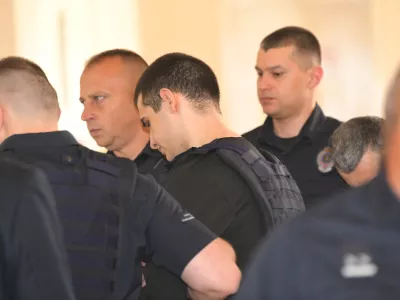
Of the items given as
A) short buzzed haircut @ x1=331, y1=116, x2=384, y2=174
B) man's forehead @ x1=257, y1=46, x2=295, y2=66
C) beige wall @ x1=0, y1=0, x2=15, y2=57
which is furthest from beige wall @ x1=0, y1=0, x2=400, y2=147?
short buzzed haircut @ x1=331, y1=116, x2=384, y2=174

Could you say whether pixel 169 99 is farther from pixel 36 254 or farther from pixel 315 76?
pixel 315 76

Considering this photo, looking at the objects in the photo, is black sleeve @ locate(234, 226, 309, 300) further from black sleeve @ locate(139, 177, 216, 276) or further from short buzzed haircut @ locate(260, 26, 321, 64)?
short buzzed haircut @ locate(260, 26, 321, 64)

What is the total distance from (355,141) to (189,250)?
78 cm

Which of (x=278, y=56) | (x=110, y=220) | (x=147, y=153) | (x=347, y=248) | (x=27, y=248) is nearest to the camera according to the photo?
(x=347, y=248)

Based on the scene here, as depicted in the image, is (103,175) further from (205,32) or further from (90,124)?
(205,32)

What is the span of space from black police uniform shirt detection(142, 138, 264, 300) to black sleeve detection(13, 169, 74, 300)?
0.51 metres

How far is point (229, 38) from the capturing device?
5.06 metres

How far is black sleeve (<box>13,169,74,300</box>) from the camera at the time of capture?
162 centimetres

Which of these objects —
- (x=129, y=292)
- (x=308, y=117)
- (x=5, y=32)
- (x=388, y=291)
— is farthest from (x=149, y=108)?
(x=5, y=32)

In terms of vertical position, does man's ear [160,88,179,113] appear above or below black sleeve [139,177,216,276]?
above

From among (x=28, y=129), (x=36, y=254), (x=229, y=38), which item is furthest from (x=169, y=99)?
(x=229, y=38)

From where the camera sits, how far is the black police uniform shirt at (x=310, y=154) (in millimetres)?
3162

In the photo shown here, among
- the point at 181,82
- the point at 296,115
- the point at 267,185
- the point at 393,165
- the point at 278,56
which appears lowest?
the point at 296,115

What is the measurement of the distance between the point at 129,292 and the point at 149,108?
0.64 meters
